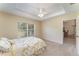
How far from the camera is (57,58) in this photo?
1.85m

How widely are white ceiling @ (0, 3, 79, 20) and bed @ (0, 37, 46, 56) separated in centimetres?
43

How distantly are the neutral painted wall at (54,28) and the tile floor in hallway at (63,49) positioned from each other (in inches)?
3.5

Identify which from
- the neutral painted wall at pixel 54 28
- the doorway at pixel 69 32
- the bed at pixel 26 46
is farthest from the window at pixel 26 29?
the doorway at pixel 69 32

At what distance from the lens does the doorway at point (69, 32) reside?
6.13 feet

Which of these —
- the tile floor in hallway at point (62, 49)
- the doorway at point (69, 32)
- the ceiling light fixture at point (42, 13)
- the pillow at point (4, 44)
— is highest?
the ceiling light fixture at point (42, 13)

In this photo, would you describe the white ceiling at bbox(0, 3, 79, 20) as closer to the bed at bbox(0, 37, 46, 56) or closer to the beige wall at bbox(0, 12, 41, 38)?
the beige wall at bbox(0, 12, 41, 38)

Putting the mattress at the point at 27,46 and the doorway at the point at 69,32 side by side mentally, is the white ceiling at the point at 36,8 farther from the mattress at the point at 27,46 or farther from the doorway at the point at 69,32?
the mattress at the point at 27,46

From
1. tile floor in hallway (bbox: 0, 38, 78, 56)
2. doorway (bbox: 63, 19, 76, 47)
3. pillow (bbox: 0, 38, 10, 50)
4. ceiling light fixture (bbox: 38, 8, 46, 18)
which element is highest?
ceiling light fixture (bbox: 38, 8, 46, 18)

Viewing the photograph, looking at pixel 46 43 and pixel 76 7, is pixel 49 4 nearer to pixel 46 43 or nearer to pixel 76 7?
pixel 76 7

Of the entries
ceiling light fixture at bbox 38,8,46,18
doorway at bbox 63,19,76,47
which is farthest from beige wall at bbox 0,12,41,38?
doorway at bbox 63,19,76,47

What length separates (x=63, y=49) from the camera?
1880 millimetres

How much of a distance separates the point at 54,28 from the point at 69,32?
27 centimetres

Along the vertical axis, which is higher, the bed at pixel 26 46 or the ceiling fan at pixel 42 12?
the ceiling fan at pixel 42 12

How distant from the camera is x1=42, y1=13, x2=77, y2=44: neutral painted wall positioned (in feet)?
6.24
